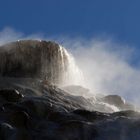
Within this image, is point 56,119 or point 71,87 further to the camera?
point 71,87

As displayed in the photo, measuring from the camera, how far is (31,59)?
103ft

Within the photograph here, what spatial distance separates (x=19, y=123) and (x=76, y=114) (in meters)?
2.34

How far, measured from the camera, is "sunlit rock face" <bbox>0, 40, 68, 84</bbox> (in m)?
30.7

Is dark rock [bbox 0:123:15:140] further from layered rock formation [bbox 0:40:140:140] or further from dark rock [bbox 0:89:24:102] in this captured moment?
dark rock [bbox 0:89:24:102]

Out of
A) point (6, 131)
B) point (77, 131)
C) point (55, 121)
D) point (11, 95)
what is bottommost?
point (6, 131)

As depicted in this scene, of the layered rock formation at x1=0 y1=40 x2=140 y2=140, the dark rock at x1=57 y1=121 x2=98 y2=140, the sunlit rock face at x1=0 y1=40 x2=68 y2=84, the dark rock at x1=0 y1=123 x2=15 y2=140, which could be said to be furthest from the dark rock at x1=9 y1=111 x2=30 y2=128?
the sunlit rock face at x1=0 y1=40 x2=68 y2=84

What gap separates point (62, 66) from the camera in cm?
3341

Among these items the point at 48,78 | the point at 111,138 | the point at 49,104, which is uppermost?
the point at 48,78

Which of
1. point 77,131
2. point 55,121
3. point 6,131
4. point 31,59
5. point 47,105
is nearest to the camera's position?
point 6,131

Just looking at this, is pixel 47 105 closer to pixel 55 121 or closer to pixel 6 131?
pixel 55 121

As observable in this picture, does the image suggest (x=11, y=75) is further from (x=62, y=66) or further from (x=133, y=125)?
(x=133, y=125)

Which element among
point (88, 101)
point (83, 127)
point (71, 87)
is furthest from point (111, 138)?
point (71, 87)

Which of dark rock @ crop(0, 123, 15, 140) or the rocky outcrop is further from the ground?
the rocky outcrop

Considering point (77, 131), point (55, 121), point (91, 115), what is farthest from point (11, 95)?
point (77, 131)
